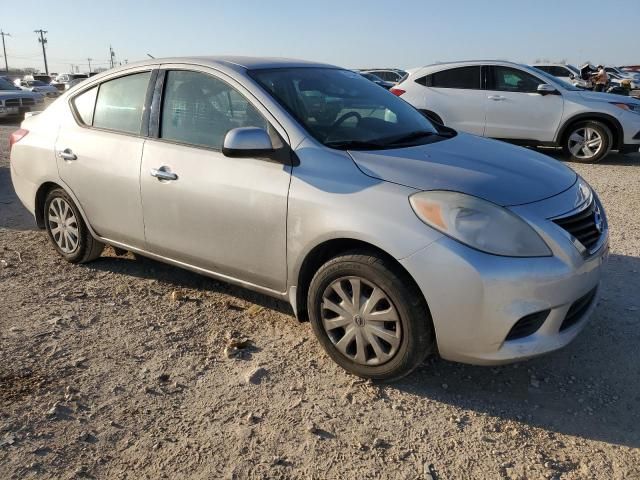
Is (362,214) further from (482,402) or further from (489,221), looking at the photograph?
(482,402)

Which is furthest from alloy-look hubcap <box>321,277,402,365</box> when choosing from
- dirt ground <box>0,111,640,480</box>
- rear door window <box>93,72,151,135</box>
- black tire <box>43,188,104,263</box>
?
black tire <box>43,188,104,263</box>

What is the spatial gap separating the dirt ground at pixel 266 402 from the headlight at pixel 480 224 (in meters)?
0.84

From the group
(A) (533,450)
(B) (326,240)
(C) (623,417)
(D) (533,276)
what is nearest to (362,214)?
(B) (326,240)

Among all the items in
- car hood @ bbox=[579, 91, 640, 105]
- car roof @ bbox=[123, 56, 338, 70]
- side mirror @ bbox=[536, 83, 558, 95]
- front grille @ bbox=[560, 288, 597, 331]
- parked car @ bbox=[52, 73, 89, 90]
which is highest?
car roof @ bbox=[123, 56, 338, 70]

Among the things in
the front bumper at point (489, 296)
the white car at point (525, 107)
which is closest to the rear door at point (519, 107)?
the white car at point (525, 107)

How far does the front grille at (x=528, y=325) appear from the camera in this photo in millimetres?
2639

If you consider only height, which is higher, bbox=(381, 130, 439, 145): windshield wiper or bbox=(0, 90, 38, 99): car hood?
bbox=(381, 130, 439, 145): windshield wiper

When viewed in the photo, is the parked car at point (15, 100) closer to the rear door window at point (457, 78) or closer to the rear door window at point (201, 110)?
the rear door window at point (457, 78)

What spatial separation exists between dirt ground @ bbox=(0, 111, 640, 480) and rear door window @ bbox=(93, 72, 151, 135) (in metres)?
1.26

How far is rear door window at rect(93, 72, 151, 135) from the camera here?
3.90m

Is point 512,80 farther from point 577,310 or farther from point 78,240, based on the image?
A: point 78,240

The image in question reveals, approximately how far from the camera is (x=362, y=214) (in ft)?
9.13

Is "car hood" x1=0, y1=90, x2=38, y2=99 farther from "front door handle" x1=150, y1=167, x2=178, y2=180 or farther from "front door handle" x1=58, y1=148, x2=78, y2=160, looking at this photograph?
→ "front door handle" x1=150, y1=167, x2=178, y2=180

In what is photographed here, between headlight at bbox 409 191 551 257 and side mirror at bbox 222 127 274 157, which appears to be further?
side mirror at bbox 222 127 274 157
